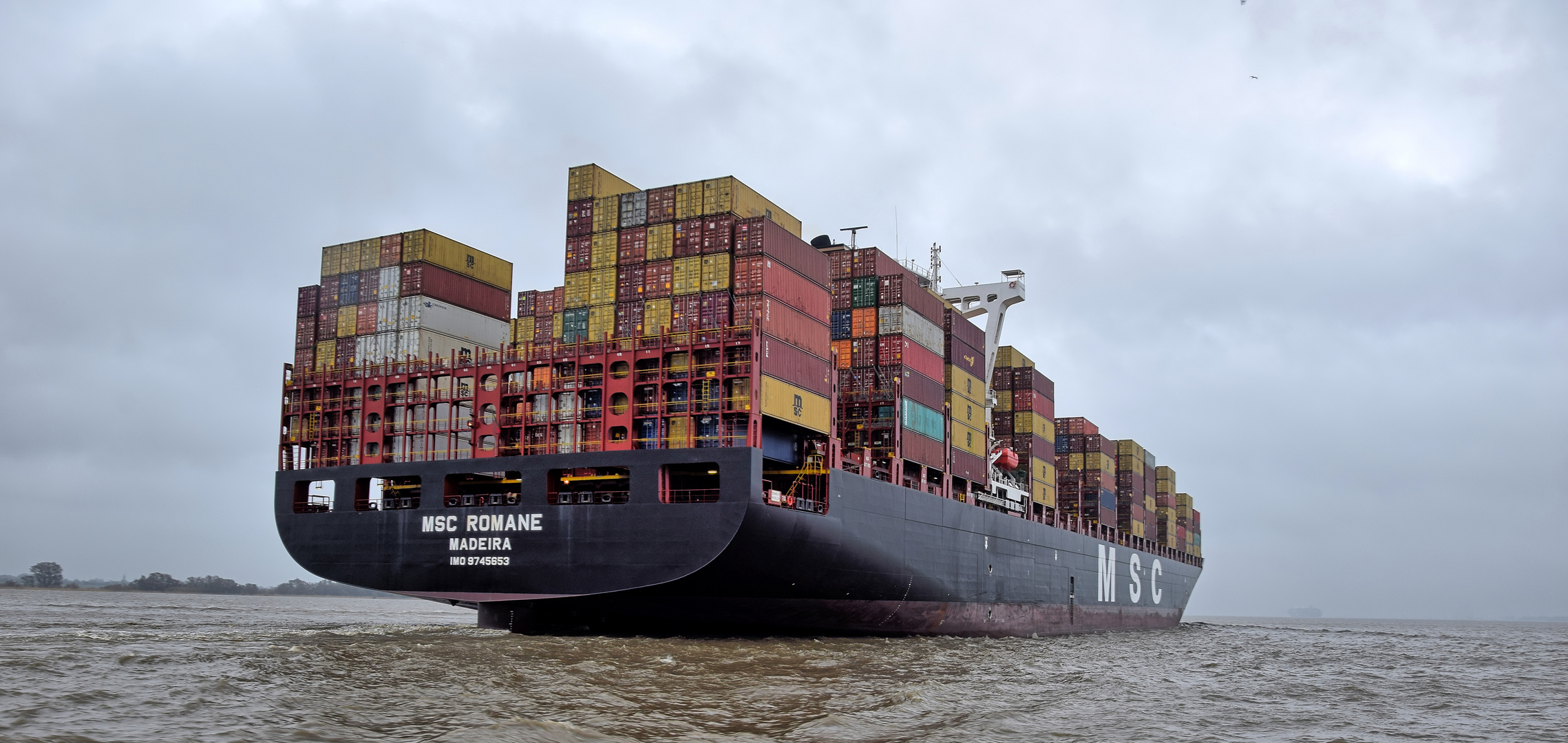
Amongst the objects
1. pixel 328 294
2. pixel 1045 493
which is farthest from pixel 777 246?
pixel 1045 493

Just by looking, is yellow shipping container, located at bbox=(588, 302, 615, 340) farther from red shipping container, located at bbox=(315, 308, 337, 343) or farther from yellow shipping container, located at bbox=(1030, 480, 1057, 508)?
yellow shipping container, located at bbox=(1030, 480, 1057, 508)

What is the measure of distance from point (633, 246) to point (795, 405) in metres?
6.97

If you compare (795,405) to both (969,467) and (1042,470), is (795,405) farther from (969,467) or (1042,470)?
(1042,470)

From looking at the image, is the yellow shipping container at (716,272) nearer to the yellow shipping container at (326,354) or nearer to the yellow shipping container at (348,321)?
the yellow shipping container at (348,321)

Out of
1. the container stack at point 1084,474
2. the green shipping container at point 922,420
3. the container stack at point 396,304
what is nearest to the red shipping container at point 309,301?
the container stack at point 396,304

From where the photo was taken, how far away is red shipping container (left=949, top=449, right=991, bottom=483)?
134ft

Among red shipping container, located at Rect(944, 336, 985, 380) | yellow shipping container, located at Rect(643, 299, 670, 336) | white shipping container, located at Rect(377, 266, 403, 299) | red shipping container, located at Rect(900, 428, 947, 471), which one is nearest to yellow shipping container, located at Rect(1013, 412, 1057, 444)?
red shipping container, located at Rect(944, 336, 985, 380)

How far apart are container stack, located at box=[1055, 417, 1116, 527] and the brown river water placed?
24974 millimetres

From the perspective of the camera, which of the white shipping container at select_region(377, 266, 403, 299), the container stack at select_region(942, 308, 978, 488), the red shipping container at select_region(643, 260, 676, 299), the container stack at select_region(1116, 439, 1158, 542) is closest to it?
the red shipping container at select_region(643, 260, 676, 299)

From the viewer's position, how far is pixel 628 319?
104 ft

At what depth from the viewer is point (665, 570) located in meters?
28.0

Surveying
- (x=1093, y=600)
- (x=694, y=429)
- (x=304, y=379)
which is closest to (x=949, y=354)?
(x=694, y=429)

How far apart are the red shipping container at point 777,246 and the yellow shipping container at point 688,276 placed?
1205 mm

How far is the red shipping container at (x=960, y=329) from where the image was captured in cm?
4303
